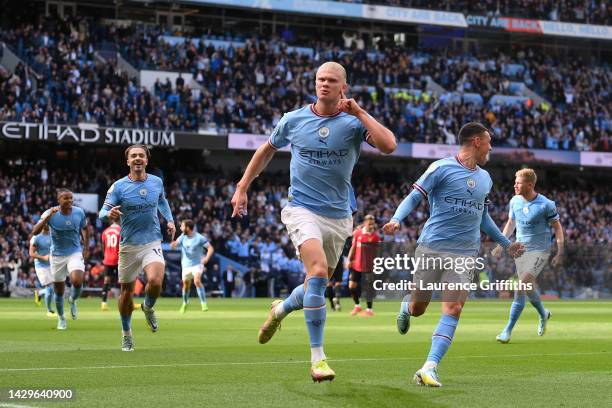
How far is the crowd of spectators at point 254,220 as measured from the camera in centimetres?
4338

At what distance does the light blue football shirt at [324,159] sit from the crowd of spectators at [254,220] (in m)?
32.4

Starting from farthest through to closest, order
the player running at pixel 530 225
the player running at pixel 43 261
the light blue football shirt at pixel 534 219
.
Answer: the player running at pixel 43 261
the light blue football shirt at pixel 534 219
the player running at pixel 530 225

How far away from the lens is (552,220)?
17.2 meters

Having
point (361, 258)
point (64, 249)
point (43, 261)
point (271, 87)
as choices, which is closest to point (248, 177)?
point (64, 249)

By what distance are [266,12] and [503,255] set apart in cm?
Result: 2457

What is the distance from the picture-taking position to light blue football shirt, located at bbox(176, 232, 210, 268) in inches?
1195

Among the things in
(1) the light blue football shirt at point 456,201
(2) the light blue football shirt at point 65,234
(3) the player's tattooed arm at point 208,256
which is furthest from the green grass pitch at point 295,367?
(3) the player's tattooed arm at point 208,256

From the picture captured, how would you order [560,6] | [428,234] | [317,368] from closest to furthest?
1. [317,368]
2. [428,234]
3. [560,6]

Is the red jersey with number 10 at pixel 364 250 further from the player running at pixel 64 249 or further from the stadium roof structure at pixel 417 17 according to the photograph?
the stadium roof structure at pixel 417 17

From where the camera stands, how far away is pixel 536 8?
215 feet

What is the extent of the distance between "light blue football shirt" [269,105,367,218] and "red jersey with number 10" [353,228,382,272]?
18216 millimetres

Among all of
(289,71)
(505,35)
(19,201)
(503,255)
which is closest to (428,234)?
(503,255)

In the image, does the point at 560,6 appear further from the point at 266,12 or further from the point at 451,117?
the point at 266,12

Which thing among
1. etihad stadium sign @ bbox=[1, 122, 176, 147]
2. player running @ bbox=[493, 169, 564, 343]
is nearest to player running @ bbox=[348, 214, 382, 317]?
player running @ bbox=[493, 169, 564, 343]
